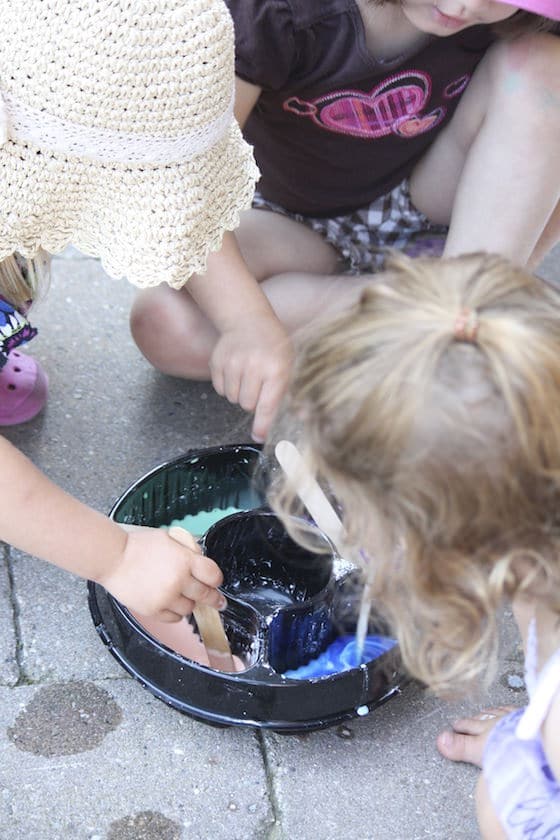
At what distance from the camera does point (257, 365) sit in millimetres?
1152

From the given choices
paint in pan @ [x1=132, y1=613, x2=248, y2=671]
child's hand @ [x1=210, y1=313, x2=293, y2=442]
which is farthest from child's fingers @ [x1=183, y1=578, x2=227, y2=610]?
child's hand @ [x1=210, y1=313, x2=293, y2=442]

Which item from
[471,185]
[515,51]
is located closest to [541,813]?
[471,185]

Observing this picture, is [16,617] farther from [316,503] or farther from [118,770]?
[316,503]

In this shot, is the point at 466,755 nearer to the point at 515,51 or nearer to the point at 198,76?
the point at 198,76

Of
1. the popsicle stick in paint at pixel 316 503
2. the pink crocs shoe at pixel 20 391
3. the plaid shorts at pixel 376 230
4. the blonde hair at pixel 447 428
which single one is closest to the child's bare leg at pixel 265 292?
the plaid shorts at pixel 376 230

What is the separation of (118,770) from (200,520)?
37 cm

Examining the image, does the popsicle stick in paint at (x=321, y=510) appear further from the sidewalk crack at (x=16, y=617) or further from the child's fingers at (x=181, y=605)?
the sidewalk crack at (x=16, y=617)

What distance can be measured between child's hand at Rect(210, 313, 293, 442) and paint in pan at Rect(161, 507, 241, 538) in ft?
0.59

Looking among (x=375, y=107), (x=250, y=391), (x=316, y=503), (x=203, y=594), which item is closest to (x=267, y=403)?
(x=250, y=391)

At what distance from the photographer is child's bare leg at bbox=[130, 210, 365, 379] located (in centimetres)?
140

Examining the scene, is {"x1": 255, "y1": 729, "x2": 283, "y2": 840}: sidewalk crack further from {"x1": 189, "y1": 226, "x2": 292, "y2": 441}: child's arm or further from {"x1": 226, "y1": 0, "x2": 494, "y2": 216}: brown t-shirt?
{"x1": 226, "y1": 0, "x2": 494, "y2": 216}: brown t-shirt

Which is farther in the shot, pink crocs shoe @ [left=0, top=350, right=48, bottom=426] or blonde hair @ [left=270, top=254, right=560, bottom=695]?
pink crocs shoe @ [left=0, top=350, right=48, bottom=426]

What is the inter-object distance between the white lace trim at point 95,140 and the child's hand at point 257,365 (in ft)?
0.76

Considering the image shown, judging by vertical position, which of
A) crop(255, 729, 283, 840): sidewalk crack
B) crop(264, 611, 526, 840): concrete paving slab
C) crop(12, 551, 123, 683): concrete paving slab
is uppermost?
crop(264, 611, 526, 840): concrete paving slab
